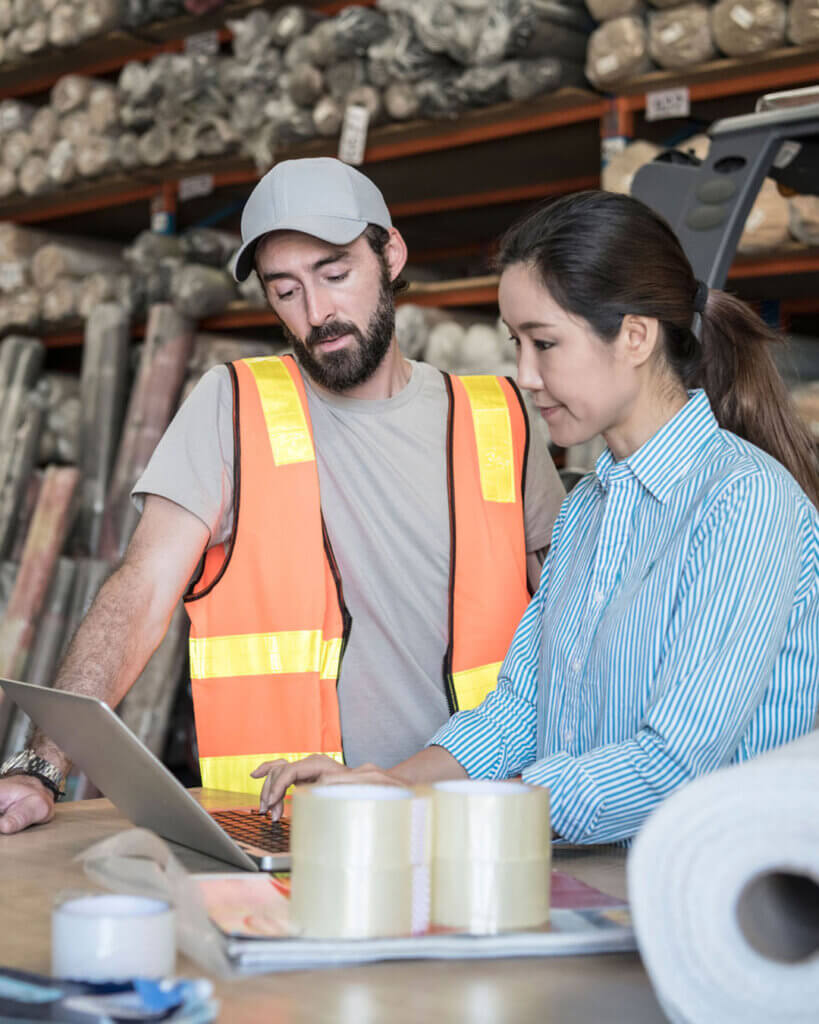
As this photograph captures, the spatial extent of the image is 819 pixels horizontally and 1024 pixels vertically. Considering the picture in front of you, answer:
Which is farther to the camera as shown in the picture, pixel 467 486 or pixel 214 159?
pixel 214 159

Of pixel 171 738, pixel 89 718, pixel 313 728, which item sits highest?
pixel 89 718

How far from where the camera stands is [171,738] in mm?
4305

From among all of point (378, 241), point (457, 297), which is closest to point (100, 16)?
point (457, 297)

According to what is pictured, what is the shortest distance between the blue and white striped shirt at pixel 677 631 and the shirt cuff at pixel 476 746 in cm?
8

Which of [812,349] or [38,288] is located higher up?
[38,288]

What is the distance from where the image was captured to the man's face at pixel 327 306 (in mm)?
2199

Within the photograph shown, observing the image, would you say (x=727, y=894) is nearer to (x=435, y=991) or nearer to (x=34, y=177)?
(x=435, y=991)

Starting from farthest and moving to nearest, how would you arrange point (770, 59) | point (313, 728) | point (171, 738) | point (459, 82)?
point (171, 738) → point (459, 82) → point (770, 59) → point (313, 728)

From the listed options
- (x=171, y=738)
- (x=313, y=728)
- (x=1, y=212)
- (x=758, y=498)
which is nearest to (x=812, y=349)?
(x=313, y=728)

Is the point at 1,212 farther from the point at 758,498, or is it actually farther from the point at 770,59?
the point at 758,498

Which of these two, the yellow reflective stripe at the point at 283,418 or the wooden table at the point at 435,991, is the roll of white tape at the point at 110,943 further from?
the yellow reflective stripe at the point at 283,418

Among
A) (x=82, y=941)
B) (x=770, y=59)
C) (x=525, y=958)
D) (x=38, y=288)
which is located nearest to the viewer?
(x=82, y=941)

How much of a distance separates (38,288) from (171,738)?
1.88 meters

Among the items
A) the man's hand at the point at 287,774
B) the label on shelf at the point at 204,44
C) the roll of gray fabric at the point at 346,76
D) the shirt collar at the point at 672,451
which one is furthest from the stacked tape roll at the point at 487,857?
the label on shelf at the point at 204,44
